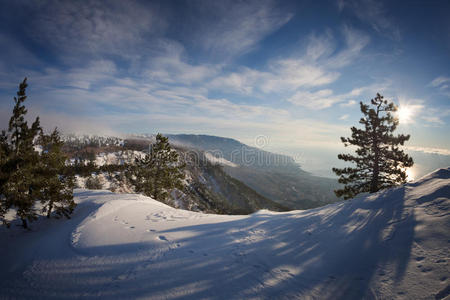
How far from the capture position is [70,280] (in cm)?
423

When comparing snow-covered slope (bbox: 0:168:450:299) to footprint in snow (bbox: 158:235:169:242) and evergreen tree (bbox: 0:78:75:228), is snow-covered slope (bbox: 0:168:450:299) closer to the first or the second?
footprint in snow (bbox: 158:235:169:242)

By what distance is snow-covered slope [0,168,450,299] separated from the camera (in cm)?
364

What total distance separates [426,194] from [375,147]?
13870mm

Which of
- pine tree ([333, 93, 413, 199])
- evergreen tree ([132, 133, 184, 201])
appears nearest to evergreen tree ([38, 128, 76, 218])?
evergreen tree ([132, 133, 184, 201])

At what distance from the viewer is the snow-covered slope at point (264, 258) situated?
3.64 meters

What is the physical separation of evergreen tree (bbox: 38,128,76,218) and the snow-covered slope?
309cm

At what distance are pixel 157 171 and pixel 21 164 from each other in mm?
12501

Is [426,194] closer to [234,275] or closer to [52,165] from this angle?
[234,275]

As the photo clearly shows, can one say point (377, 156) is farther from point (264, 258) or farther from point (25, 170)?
point (25, 170)

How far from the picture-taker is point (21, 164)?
8.67 m

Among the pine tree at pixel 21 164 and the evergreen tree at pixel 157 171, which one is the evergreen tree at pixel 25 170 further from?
the evergreen tree at pixel 157 171

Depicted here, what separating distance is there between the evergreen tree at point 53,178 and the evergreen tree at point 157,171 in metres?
9.50

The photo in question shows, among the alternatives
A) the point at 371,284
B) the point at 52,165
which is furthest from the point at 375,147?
the point at 52,165

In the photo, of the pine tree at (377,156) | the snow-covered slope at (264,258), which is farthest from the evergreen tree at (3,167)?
the pine tree at (377,156)
